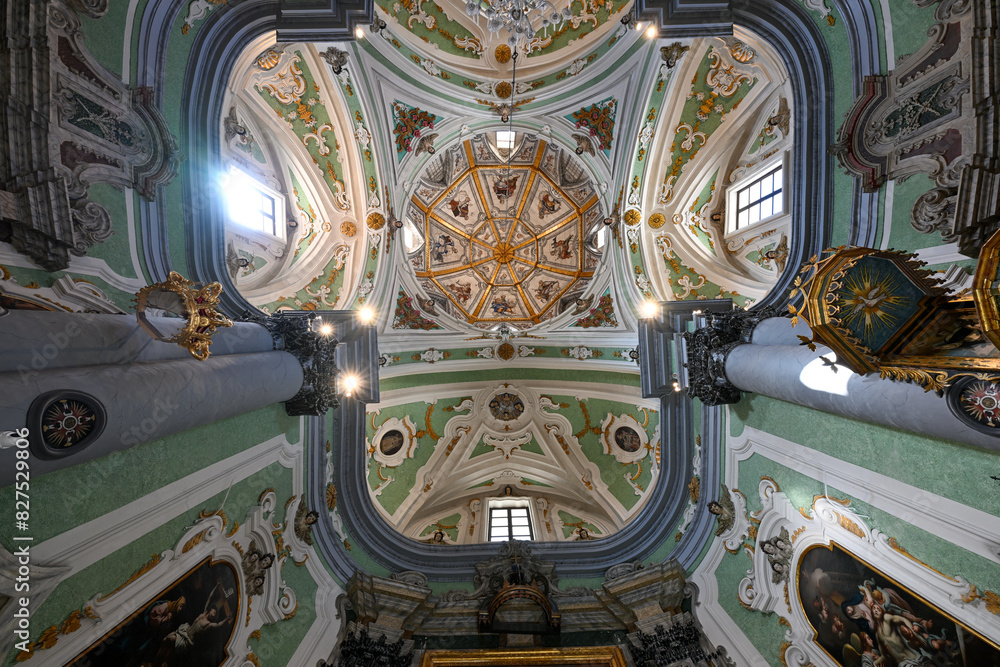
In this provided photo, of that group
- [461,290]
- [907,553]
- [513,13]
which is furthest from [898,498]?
[461,290]

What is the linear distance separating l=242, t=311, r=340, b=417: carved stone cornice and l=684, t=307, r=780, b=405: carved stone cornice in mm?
6342

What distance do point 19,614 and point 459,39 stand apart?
12.8m

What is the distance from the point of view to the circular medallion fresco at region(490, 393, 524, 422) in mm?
14586

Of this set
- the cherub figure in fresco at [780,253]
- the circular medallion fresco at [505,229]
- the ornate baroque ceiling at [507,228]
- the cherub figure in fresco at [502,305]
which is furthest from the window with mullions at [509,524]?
the cherub figure in fresco at [780,253]

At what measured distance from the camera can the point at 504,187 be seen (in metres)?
15.0

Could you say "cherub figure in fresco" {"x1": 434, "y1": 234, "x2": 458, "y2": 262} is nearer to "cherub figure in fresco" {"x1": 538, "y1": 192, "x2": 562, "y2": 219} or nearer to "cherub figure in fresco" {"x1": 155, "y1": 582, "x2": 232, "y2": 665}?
"cherub figure in fresco" {"x1": 538, "y1": 192, "x2": 562, "y2": 219}

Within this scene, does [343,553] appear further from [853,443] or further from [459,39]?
[459,39]

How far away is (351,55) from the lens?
9711mm

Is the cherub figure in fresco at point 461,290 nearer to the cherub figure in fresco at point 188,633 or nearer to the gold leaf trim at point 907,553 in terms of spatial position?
the cherub figure in fresco at point 188,633

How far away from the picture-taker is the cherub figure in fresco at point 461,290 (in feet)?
51.2

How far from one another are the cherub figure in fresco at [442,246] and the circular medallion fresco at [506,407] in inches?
205

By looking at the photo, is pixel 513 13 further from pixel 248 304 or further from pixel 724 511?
pixel 724 511

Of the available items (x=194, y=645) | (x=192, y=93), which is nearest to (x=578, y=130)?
(x=192, y=93)

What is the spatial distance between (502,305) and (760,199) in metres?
8.54
